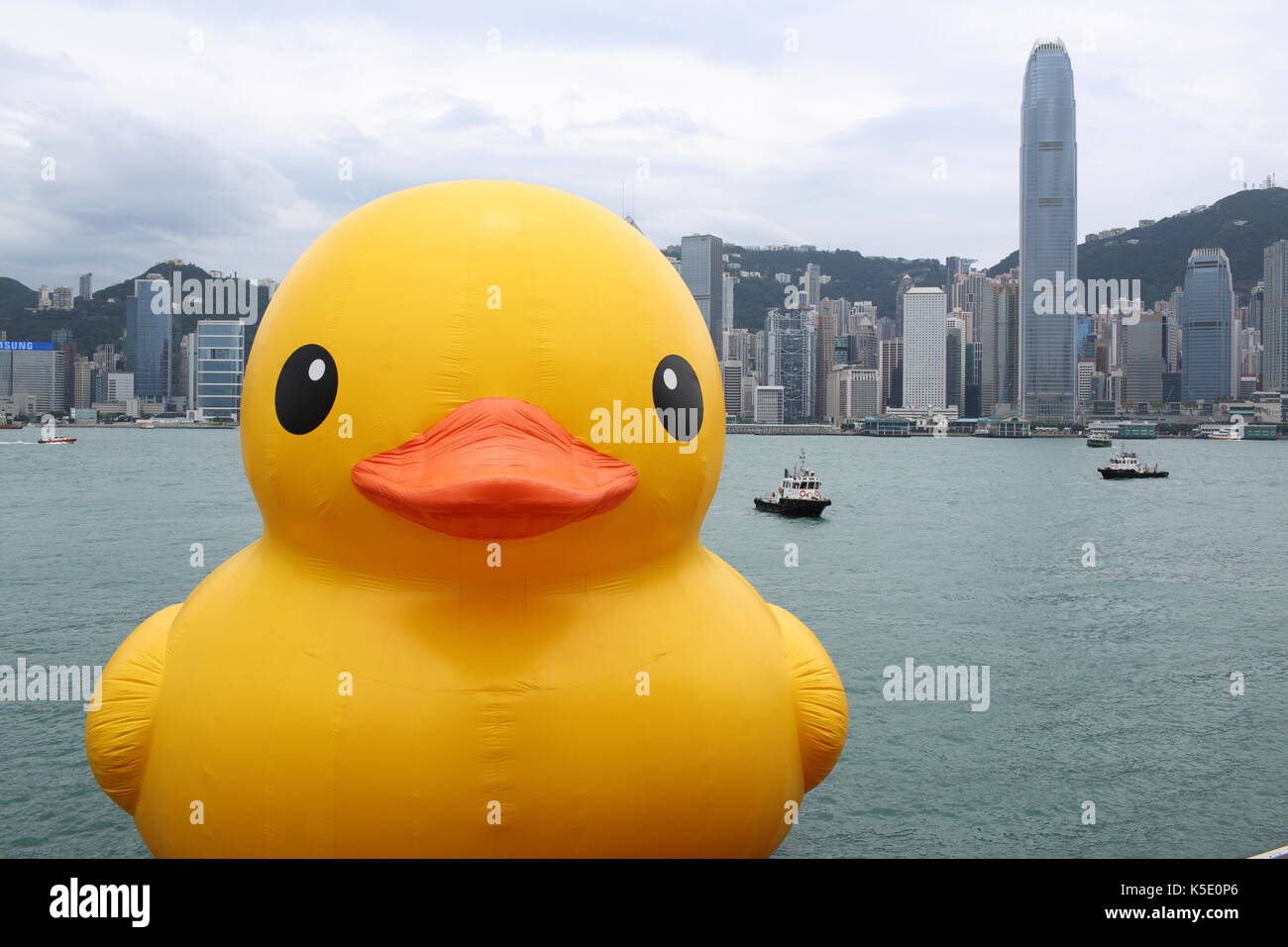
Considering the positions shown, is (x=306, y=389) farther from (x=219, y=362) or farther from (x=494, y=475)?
(x=219, y=362)

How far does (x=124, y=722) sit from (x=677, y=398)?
3.49 meters

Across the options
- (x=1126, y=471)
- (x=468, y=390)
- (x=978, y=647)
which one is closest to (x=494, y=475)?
(x=468, y=390)

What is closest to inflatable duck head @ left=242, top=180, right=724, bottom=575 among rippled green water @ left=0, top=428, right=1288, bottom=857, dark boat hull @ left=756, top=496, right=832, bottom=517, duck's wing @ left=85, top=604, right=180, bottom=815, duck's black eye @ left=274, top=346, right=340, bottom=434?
duck's black eye @ left=274, top=346, right=340, bottom=434

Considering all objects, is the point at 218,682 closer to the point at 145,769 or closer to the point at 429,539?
the point at 145,769

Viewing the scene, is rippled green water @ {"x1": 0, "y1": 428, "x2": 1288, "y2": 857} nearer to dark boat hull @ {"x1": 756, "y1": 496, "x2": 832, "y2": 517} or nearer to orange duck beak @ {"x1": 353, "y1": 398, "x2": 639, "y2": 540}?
dark boat hull @ {"x1": 756, "y1": 496, "x2": 832, "y2": 517}

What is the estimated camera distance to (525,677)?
15.6 ft

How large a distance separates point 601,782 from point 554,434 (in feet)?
5.60

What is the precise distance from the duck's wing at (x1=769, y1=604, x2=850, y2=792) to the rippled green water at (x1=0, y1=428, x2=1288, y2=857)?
16.8ft

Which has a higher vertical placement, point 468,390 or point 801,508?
point 468,390

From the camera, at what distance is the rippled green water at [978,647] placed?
11.9m

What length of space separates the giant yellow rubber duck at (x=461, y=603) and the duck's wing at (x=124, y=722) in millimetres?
16

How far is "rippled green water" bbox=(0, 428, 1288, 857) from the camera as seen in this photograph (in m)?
11.9

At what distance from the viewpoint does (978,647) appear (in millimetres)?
22391

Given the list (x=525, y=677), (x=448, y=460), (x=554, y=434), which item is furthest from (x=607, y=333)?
(x=525, y=677)
